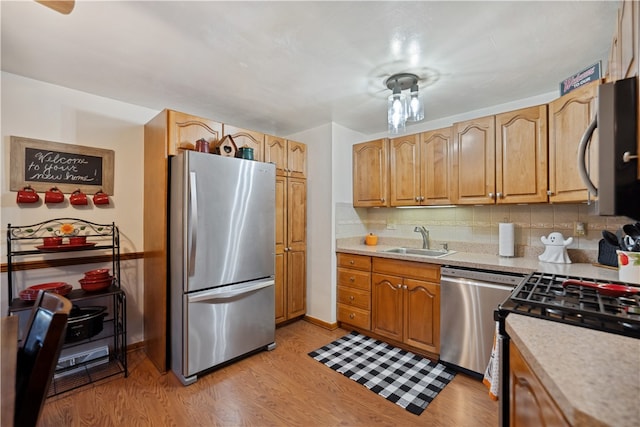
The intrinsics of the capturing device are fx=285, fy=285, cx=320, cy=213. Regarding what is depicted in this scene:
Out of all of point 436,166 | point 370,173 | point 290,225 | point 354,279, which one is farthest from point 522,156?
point 290,225

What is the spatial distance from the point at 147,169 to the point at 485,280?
2920 millimetres

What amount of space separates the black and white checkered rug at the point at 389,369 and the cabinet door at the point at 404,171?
142 cm

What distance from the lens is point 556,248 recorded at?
7.08 feet

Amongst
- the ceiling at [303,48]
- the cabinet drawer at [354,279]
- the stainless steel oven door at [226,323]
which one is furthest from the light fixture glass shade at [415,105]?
the stainless steel oven door at [226,323]

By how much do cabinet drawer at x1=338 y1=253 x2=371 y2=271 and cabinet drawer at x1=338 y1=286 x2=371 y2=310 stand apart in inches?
9.5

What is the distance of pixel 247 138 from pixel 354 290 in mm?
1871

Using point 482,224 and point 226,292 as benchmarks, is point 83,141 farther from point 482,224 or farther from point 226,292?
point 482,224

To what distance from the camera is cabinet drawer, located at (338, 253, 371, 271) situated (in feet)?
9.40

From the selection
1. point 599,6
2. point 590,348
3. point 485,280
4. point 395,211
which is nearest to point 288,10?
point 599,6

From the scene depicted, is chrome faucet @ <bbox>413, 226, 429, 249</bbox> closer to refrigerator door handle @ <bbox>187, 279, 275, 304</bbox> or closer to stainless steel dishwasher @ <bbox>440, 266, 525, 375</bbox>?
stainless steel dishwasher @ <bbox>440, 266, 525, 375</bbox>

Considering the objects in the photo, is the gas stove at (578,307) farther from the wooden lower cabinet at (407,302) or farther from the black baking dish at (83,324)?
the black baking dish at (83,324)

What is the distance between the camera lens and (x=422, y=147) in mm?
2795

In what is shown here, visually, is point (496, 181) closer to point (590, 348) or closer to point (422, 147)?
point (422, 147)

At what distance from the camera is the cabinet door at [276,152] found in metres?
2.94
